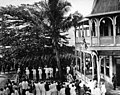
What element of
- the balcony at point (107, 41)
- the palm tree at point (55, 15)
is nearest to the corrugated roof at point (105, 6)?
the balcony at point (107, 41)

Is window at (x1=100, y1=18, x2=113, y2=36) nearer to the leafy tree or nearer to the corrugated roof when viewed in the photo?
the corrugated roof

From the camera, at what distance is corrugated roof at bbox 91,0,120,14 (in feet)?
55.1

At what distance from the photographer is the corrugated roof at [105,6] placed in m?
16.8

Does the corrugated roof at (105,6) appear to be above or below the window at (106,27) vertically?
above

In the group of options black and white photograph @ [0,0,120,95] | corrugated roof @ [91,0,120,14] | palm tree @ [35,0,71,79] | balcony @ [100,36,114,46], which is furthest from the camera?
palm tree @ [35,0,71,79]

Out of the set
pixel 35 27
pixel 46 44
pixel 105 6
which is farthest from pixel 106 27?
pixel 46 44

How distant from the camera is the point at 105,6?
1759 cm

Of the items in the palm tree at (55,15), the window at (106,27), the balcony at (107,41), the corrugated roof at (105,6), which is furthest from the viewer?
the palm tree at (55,15)

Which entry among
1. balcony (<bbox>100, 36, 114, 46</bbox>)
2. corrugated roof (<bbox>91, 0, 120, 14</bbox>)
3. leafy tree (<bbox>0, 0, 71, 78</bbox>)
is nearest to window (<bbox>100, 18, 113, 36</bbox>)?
corrugated roof (<bbox>91, 0, 120, 14</bbox>)

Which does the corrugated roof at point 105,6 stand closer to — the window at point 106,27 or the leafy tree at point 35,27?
the window at point 106,27

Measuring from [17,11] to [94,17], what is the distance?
1521 centimetres

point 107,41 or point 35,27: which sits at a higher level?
point 35,27

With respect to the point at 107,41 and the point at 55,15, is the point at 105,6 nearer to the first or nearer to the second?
the point at 107,41

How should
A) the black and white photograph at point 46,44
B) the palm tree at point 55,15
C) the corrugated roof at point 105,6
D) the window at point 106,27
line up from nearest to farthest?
the corrugated roof at point 105,6
the window at point 106,27
the black and white photograph at point 46,44
the palm tree at point 55,15
